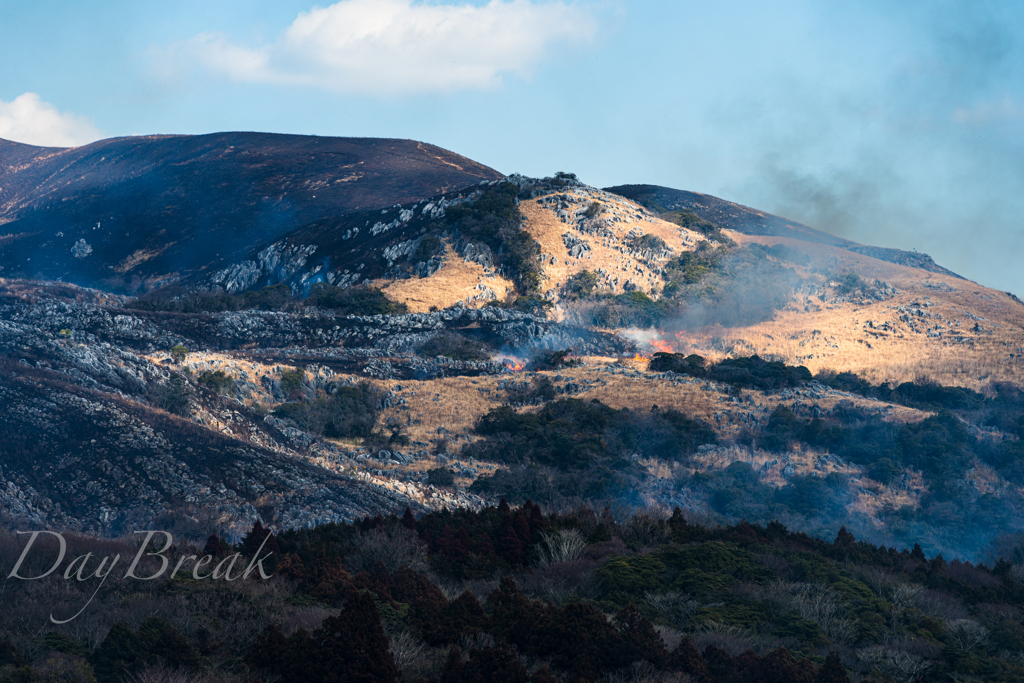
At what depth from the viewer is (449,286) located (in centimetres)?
7838

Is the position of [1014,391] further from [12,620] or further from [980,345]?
[12,620]

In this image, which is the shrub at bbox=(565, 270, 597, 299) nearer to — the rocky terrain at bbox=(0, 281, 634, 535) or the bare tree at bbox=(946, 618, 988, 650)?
the rocky terrain at bbox=(0, 281, 634, 535)

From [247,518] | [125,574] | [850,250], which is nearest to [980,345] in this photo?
[850,250]

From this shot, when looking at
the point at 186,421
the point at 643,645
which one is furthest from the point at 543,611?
the point at 186,421

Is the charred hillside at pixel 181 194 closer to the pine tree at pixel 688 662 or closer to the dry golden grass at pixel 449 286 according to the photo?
the dry golden grass at pixel 449 286

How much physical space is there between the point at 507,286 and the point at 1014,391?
43709 mm

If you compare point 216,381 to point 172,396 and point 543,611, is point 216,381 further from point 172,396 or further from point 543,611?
point 543,611

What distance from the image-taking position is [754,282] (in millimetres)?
84688

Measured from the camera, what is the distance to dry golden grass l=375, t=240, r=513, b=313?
75.0m

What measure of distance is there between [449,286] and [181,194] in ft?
204

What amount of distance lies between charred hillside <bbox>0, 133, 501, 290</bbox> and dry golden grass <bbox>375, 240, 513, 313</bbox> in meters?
29.2

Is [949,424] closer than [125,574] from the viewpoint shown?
No

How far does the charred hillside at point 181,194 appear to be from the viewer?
335 ft

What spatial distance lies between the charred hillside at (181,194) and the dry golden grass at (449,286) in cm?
2915
